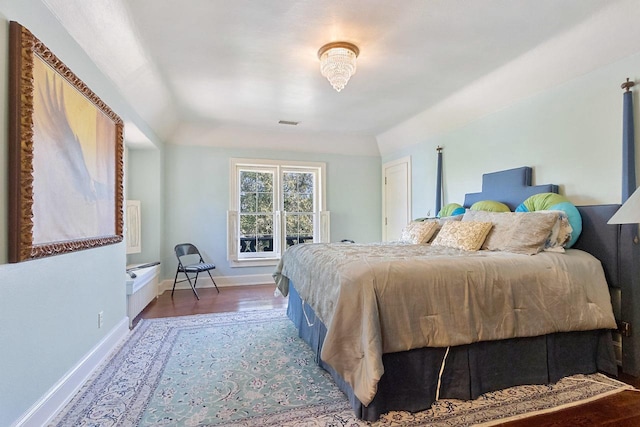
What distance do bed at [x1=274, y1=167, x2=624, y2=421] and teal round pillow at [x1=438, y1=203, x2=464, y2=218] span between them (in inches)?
56.0

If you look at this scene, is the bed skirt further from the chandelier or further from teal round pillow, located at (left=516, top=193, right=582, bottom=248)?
the chandelier

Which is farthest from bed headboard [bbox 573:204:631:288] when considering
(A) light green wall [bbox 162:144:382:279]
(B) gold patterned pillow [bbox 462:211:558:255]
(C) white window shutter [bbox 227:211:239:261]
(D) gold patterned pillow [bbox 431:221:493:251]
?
(C) white window shutter [bbox 227:211:239:261]

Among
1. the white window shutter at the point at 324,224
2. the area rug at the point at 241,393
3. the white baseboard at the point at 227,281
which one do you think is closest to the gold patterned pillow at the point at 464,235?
the area rug at the point at 241,393

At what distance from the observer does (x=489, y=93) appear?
130 inches

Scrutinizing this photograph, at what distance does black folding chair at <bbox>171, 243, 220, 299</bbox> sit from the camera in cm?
433

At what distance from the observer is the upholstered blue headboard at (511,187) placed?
298cm

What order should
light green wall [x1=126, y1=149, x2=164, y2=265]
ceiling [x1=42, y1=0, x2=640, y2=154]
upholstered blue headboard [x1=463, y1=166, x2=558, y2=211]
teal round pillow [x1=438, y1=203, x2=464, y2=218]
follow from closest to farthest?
ceiling [x1=42, y1=0, x2=640, y2=154] < upholstered blue headboard [x1=463, y1=166, x2=558, y2=211] < teal round pillow [x1=438, y1=203, x2=464, y2=218] < light green wall [x1=126, y1=149, x2=164, y2=265]

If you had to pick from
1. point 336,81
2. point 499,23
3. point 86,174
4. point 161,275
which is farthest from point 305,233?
point 499,23

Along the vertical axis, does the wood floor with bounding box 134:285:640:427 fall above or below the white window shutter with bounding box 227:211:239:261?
below

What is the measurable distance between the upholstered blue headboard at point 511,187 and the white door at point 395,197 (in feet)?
5.09

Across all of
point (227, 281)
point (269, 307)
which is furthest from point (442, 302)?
point (227, 281)

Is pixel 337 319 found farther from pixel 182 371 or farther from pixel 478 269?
pixel 182 371

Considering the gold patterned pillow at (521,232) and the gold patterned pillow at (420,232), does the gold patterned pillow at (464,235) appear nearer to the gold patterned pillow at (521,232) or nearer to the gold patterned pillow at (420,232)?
the gold patterned pillow at (521,232)

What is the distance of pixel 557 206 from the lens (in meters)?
2.55
